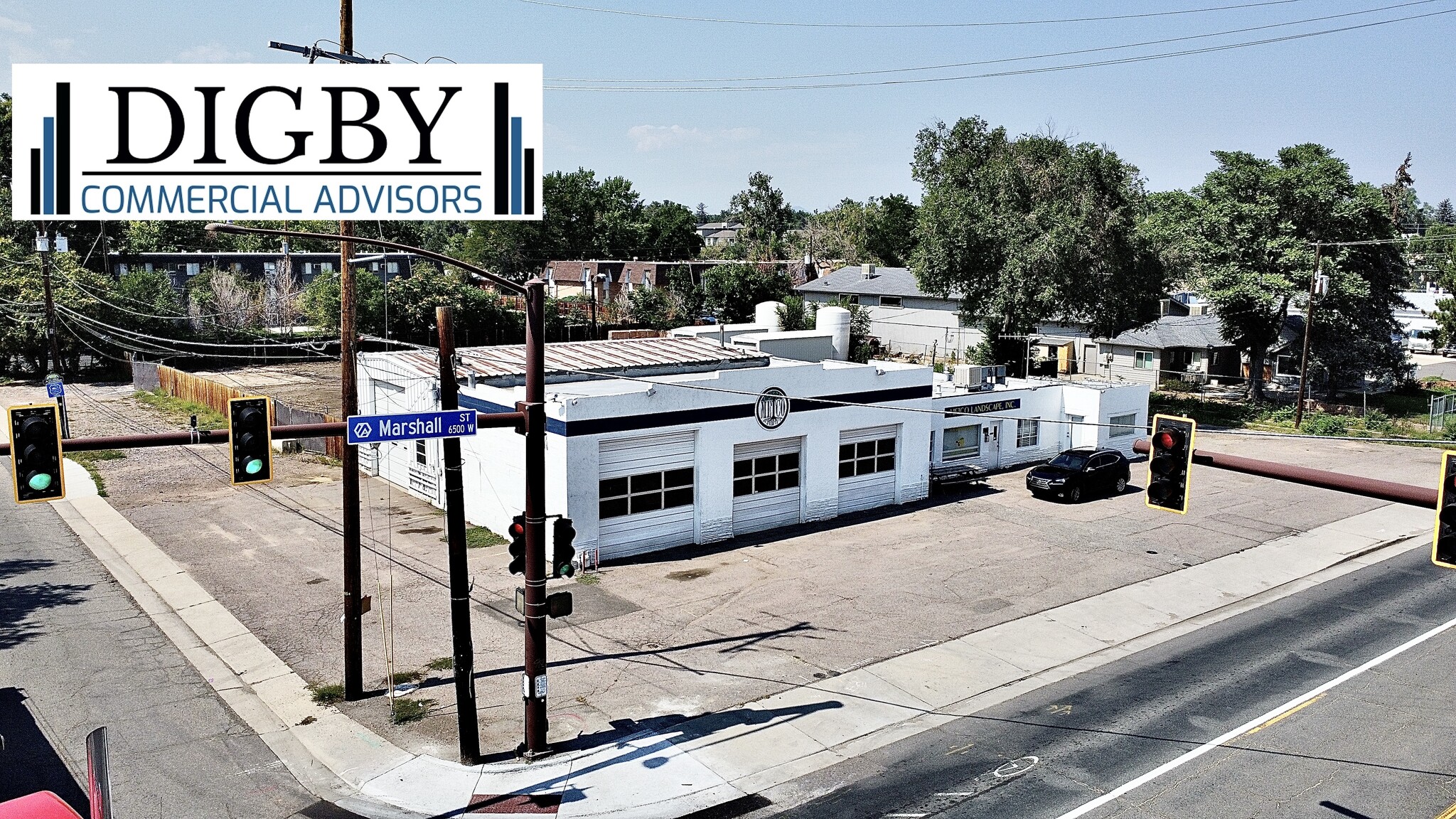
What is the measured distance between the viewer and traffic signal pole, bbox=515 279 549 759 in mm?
15188

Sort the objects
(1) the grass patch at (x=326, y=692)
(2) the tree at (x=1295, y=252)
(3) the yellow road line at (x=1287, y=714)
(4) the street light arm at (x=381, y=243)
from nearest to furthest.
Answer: (4) the street light arm at (x=381, y=243) → (3) the yellow road line at (x=1287, y=714) → (1) the grass patch at (x=326, y=692) → (2) the tree at (x=1295, y=252)

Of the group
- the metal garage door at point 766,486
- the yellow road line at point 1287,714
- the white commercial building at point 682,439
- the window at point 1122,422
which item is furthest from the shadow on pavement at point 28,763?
the window at point 1122,422

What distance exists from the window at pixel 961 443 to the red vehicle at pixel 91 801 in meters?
29.5

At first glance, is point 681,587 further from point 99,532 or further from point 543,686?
point 99,532

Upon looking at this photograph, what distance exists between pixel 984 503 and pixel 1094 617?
34.7 feet

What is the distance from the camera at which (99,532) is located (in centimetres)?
2773

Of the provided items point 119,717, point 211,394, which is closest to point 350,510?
point 119,717

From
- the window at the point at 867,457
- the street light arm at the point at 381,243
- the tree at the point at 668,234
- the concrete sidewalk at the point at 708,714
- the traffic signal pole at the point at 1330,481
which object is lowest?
the concrete sidewalk at the point at 708,714

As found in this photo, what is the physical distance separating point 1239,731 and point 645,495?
47.6ft

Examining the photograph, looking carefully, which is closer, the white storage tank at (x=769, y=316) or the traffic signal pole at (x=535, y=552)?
the traffic signal pole at (x=535, y=552)

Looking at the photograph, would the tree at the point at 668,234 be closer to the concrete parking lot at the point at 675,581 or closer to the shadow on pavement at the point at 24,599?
the concrete parking lot at the point at 675,581

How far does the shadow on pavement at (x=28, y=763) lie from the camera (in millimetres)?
13641

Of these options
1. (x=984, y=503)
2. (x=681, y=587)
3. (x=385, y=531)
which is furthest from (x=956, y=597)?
(x=385, y=531)

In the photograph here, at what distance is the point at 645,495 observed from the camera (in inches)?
1041
